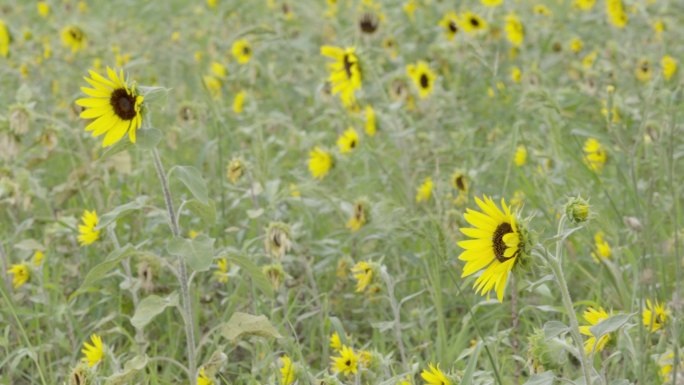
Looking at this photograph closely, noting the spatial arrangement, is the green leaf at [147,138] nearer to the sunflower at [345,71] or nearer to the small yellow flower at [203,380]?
the small yellow flower at [203,380]

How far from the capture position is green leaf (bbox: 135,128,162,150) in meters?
1.97

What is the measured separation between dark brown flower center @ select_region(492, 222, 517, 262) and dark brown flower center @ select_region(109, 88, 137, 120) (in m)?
0.78

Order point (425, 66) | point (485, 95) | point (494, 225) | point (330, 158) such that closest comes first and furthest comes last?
point (494, 225), point (330, 158), point (425, 66), point (485, 95)

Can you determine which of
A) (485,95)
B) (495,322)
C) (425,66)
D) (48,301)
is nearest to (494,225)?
(495,322)

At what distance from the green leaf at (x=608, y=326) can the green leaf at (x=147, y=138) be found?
2.95 ft

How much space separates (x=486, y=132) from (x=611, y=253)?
1.68 m

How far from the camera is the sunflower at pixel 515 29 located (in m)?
4.98

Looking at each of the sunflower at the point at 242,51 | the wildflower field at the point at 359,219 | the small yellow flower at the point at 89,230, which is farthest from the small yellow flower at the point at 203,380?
the sunflower at the point at 242,51

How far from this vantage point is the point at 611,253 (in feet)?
9.07

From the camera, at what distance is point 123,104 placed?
2027mm

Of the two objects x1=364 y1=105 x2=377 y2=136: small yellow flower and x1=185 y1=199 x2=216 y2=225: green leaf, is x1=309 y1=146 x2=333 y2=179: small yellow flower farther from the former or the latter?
x1=185 y1=199 x2=216 y2=225: green leaf

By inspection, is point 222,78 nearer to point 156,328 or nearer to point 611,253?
point 156,328

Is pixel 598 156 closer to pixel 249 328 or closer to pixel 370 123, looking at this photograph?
pixel 370 123

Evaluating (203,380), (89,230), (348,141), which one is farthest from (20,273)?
(348,141)
